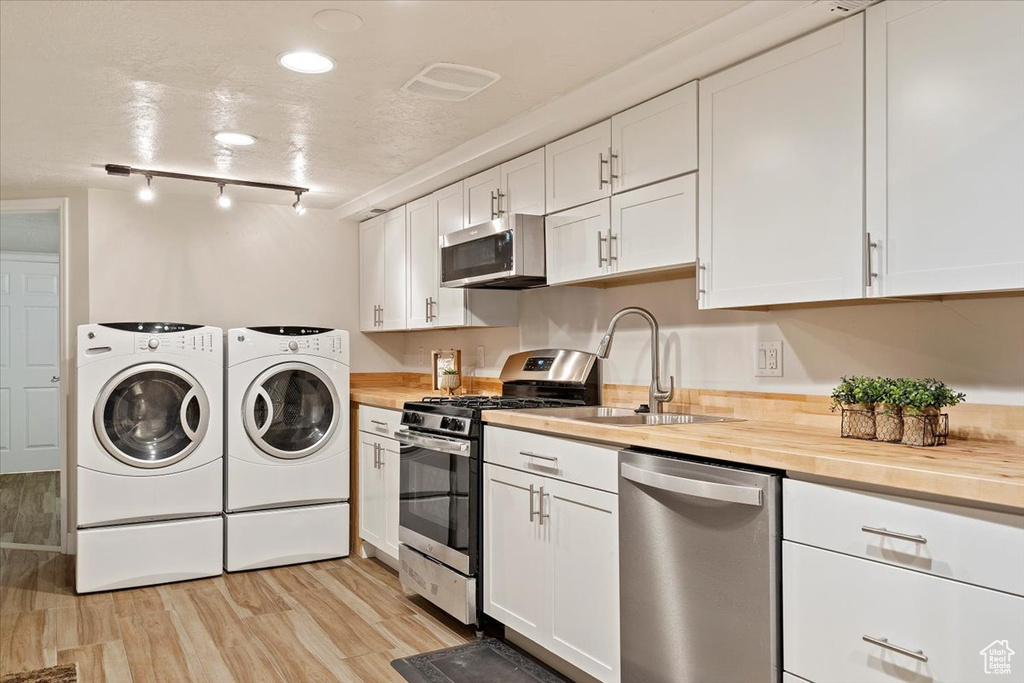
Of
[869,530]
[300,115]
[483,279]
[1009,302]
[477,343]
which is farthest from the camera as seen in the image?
[477,343]

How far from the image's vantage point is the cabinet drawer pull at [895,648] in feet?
4.94

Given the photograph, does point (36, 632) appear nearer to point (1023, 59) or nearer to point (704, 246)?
point (704, 246)

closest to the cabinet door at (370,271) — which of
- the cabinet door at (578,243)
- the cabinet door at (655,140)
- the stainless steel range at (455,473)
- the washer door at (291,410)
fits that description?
the washer door at (291,410)

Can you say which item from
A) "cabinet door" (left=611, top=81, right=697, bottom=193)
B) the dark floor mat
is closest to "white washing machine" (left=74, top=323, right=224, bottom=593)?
the dark floor mat

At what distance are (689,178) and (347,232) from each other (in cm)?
336

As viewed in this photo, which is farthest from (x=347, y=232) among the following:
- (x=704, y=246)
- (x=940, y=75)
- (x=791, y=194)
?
(x=940, y=75)

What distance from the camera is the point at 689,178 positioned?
2.55m

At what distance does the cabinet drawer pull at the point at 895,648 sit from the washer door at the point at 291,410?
3.45 m

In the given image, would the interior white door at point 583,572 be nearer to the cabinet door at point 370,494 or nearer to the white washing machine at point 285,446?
the cabinet door at point 370,494

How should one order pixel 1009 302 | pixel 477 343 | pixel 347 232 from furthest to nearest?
pixel 347 232, pixel 477 343, pixel 1009 302

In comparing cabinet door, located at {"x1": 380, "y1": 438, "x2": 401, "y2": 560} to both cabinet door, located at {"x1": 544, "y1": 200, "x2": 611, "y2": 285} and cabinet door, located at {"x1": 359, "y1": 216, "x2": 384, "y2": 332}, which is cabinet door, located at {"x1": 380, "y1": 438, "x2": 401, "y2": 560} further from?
cabinet door, located at {"x1": 544, "y1": 200, "x2": 611, "y2": 285}

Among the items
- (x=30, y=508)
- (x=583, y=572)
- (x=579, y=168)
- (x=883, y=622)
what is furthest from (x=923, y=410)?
(x=30, y=508)

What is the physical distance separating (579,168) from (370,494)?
2.33 m

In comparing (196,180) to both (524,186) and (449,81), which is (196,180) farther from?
(449,81)
